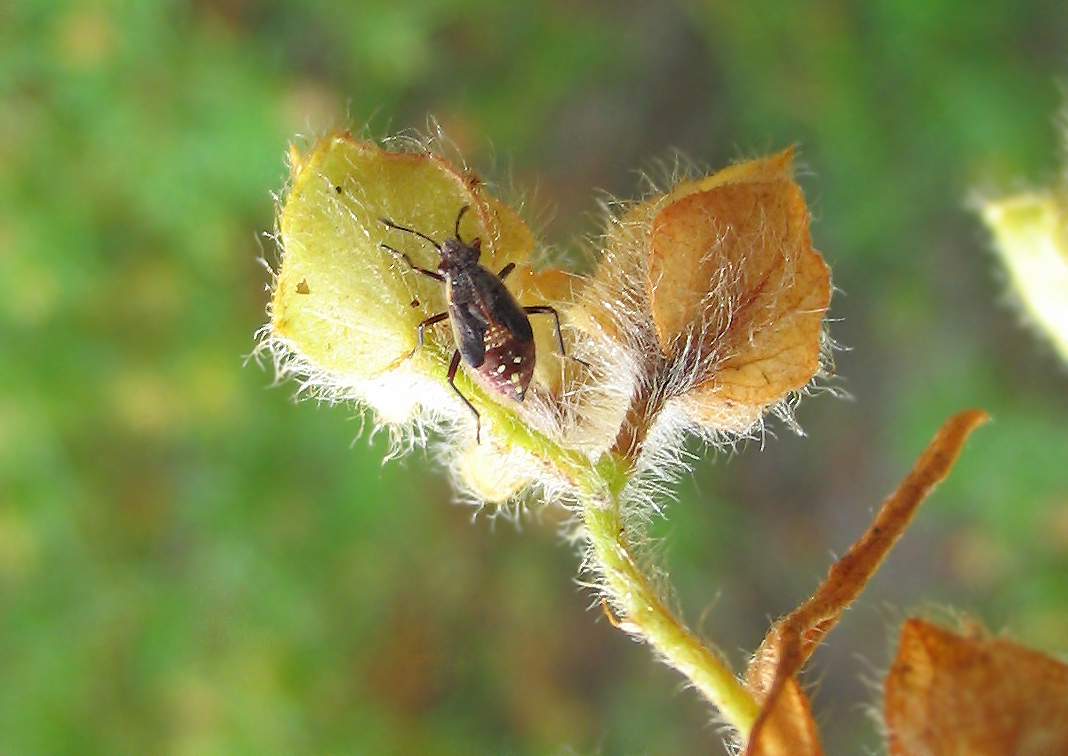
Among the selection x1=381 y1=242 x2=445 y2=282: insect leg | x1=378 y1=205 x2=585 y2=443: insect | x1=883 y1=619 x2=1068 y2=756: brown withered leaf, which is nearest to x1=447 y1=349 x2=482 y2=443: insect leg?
x1=378 y1=205 x2=585 y2=443: insect

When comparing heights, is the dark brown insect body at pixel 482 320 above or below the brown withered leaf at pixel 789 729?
above

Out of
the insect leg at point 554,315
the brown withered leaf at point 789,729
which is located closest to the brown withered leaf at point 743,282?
the insect leg at point 554,315

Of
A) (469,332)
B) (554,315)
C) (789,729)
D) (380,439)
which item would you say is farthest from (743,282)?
(380,439)

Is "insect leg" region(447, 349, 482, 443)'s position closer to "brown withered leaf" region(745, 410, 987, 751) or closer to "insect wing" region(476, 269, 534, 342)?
"insect wing" region(476, 269, 534, 342)

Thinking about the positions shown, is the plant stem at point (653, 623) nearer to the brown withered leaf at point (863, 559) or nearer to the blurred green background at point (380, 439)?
the brown withered leaf at point (863, 559)

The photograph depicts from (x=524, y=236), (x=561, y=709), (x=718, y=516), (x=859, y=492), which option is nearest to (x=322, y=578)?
(x=561, y=709)

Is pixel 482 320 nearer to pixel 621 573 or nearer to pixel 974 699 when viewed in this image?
pixel 621 573
